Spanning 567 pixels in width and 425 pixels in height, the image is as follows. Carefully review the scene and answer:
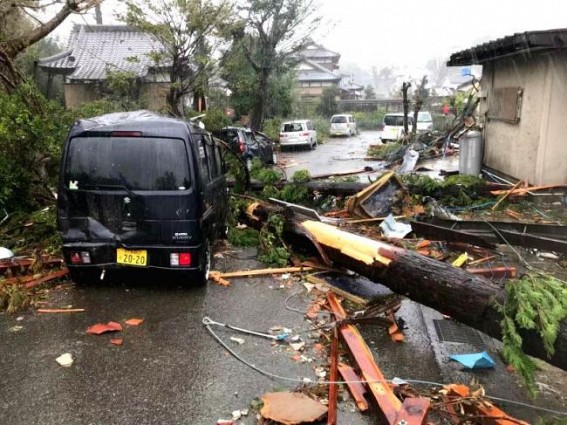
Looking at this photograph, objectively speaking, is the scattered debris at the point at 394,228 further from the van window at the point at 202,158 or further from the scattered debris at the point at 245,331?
the scattered debris at the point at 245,331

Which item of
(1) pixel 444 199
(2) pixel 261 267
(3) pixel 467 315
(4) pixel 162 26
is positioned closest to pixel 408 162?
(1) pixel 444 199

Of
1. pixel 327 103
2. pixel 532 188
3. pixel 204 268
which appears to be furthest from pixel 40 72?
pixel 327 103

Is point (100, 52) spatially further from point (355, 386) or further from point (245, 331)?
point (355, 386)

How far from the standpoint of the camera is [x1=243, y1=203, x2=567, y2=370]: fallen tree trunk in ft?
12.3

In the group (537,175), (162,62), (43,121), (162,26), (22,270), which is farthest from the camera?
(162,62)

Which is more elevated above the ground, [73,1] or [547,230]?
[73,1]

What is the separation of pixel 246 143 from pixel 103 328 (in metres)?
13.9

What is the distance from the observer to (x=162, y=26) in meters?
16.1

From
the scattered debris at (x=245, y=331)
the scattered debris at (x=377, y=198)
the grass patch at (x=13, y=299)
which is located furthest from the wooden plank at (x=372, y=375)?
the scattered debris at (x=377, y=198)

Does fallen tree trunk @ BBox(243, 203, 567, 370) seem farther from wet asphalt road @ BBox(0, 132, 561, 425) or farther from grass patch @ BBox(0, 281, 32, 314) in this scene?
grass patch @ BBox(0, 281, 32, 314)

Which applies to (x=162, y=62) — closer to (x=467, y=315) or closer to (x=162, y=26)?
(x=162, y=26)

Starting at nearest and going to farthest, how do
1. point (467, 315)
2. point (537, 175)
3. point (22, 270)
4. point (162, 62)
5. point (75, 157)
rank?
point (467, 315), point (75, 157), point (22, 270), point (537, 175), point (162, 62)

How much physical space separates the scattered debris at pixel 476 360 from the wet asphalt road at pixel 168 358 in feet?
0.21

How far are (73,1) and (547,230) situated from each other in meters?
9.00
